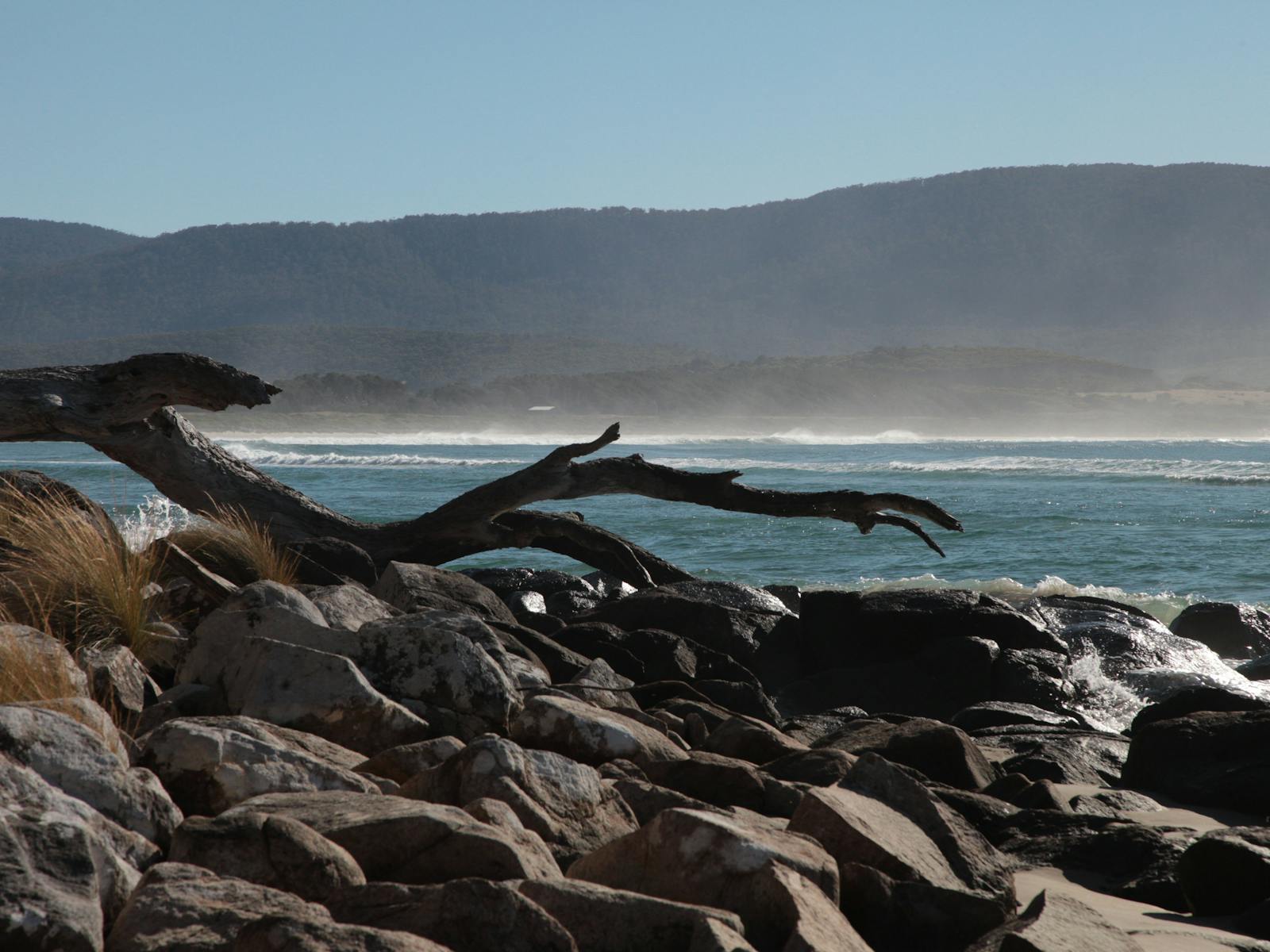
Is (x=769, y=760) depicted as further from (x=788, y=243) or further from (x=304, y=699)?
(x=788, y=243)

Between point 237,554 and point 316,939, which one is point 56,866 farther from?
point 237,554

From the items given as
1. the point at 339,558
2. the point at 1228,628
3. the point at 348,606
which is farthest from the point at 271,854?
the point at 1228,628

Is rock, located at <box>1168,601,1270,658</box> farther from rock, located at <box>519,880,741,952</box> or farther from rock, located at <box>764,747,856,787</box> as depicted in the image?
rock, located at <box>519,880,741,952</box>

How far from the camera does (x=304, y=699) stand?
4.27 m

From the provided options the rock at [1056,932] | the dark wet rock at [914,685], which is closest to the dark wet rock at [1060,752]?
the dark wet rock at [914,685]

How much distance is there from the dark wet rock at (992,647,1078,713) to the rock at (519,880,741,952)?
5907 mm

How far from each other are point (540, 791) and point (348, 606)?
2548 mm

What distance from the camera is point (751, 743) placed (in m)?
5.08

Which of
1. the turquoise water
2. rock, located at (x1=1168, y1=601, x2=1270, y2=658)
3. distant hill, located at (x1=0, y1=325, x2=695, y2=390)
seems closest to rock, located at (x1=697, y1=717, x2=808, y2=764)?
the turquoise water

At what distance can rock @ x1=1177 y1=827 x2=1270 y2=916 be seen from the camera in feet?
12.4

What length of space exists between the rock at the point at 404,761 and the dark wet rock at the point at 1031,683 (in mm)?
5286

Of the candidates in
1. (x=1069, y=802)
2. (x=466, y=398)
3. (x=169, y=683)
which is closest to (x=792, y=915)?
(x=1069, y=802)

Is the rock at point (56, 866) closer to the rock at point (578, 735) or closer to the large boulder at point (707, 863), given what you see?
the large boulder at point (707, 863)

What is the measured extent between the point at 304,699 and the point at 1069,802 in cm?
298
